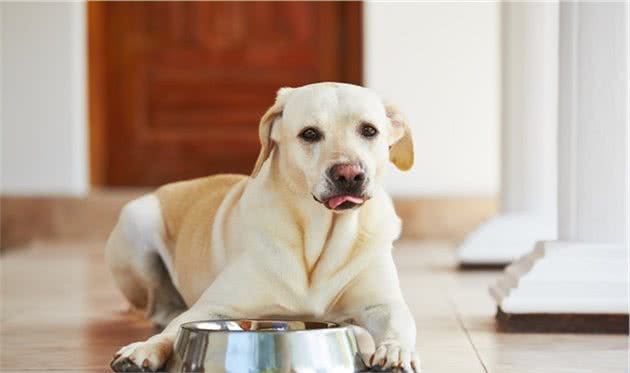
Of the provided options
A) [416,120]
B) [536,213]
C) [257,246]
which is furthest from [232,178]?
[416,120]

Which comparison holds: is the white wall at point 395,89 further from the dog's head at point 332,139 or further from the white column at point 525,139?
the dog's head at point 332,139

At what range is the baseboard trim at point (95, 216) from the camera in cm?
597

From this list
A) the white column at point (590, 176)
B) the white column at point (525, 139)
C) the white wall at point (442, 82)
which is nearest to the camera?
the white column at point (590, 176)

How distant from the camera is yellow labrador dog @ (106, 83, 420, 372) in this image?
233 cm

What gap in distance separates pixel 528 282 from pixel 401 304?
0.59 m

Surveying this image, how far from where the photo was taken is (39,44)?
19.8 feet

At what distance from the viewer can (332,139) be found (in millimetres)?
2371

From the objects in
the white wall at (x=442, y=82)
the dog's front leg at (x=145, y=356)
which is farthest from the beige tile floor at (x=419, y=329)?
the white wall at (x=442, y=82)

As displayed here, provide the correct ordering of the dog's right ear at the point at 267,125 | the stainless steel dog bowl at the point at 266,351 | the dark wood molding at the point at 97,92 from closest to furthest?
the stainless steel dog bowl at the point at 266,351 → the dog's right ear at the point at 267,125 → the dark wood molding at the point at 97,92

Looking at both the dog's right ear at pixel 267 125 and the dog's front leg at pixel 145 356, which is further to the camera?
the dog's right ear at pixel 267 125

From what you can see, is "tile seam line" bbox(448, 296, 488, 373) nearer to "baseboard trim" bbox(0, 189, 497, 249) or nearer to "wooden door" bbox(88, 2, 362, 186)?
"baseboard trim" bbox(0, 189, 497, 249)

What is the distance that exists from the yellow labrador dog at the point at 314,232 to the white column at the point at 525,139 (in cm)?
207

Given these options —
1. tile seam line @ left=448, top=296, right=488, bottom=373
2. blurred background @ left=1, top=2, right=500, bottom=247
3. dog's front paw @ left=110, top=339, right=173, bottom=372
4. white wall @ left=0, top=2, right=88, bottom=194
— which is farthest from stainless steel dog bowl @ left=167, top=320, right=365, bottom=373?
white wall @ left=0, top=2, right=88, bottom=194

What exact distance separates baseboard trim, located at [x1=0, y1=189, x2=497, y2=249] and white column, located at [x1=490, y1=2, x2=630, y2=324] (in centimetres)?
293
